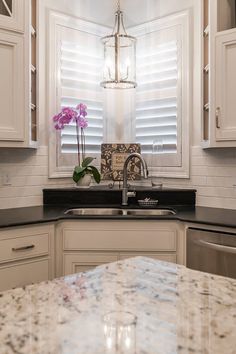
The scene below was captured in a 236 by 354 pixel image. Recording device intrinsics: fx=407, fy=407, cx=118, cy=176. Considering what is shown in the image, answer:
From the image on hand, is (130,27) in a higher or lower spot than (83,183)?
higher

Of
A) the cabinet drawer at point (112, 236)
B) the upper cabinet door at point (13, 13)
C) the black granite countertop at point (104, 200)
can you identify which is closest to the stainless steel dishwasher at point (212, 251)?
the cabinet drawer at point (112, 236)

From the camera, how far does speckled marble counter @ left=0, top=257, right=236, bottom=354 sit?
2.52 feet

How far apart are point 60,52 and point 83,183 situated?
110cm

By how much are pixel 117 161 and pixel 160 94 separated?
677 mm

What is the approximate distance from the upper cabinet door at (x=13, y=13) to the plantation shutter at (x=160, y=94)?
120cm

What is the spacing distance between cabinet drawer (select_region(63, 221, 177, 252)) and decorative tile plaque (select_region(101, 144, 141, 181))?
3.00ft

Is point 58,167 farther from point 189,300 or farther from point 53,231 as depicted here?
point 189,300

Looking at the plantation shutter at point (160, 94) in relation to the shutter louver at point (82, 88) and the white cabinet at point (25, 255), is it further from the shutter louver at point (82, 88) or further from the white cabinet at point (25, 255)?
the white cabinet at point (25, 255)

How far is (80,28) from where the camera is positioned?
3.48 metres

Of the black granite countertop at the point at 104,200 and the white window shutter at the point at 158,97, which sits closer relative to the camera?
the black granite countertop at the point at 104,200

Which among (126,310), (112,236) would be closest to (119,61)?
(112,236)

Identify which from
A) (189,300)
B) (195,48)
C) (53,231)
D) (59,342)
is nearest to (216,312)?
(189,300)

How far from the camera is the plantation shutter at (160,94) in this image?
336cm

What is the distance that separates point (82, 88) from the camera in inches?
138
